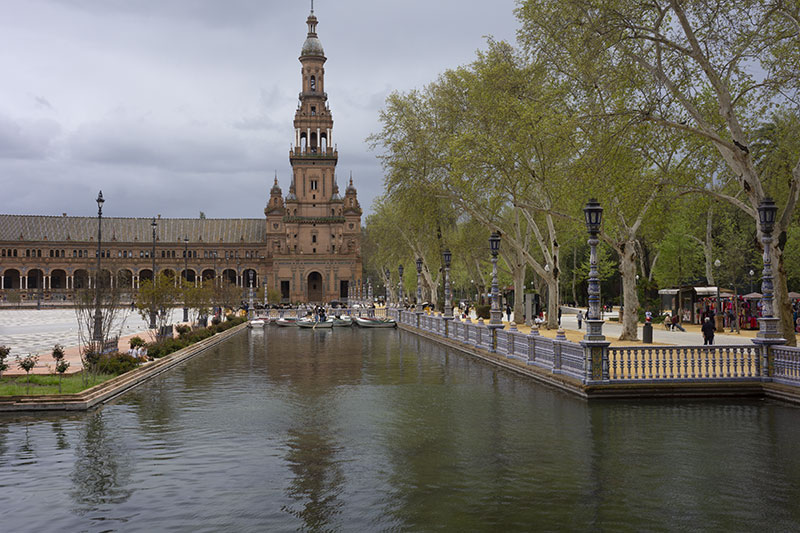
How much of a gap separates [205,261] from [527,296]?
106274mm

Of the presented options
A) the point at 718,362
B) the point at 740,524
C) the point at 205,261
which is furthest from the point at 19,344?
the point at 205,261

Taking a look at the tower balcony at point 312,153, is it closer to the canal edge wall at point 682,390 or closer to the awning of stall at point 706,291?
the awning of stall at point 706,291

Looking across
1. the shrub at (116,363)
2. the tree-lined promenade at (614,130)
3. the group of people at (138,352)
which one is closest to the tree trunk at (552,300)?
the tree-lined promenade at (614,130)

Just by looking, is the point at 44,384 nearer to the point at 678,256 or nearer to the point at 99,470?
the point at 99,470

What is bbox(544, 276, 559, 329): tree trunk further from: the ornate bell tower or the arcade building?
the ornate bell tower

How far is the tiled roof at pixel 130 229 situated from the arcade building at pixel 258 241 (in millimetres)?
211

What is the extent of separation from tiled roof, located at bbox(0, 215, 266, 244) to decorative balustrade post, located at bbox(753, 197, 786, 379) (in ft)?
430

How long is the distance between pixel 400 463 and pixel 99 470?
468 centimetres

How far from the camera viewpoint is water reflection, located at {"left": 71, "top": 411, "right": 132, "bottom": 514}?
8.78 metres

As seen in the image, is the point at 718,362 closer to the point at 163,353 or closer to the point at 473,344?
the point at 473,344

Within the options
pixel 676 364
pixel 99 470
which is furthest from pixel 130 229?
pixel 99 470

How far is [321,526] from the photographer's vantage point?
25.4 ft

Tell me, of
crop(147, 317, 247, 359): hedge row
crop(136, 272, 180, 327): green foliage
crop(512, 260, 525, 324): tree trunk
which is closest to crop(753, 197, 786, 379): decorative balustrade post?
crop(147, 317, 247, 359): hedge row

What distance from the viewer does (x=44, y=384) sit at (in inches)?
688
